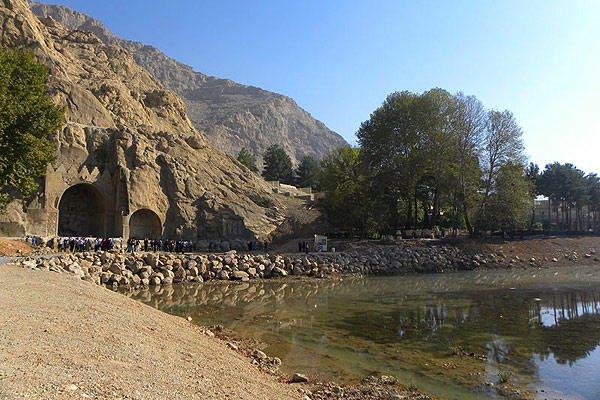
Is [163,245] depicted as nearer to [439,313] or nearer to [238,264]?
[238,264]

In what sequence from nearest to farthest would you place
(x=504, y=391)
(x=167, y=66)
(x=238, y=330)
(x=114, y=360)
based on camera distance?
(x=114, y=360) < (x=504, y=391) < (x=238, y=330) < (x=167, y=66)

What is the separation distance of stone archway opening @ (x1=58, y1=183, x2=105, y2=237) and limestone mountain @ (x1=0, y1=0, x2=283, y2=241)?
0.26 ft

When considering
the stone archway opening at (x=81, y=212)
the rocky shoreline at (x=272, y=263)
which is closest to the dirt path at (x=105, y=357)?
the rocky shoreline at (x=272, y=263)

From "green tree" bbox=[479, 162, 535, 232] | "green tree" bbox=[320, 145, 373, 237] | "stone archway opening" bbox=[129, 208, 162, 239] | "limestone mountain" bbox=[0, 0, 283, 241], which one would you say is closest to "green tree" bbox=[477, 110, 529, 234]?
"green tree" bbox=[479, 162, 535, 232]

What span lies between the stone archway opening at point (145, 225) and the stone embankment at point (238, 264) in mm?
12070

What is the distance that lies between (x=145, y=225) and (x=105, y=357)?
110ft

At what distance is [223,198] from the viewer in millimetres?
39625

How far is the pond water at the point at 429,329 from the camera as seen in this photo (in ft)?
27.5

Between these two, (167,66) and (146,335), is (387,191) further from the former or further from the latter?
(167,66)

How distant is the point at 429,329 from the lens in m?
12.5

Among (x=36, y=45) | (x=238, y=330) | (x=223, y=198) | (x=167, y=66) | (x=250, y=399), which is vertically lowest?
(x=238, y=330)

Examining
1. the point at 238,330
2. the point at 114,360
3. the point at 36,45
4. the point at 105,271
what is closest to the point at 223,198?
the point at 105,271

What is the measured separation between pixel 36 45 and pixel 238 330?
4361 cm

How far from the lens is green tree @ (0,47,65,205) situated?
19.5 m
